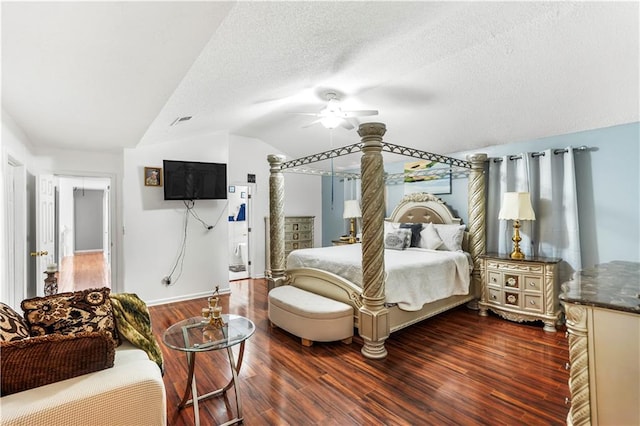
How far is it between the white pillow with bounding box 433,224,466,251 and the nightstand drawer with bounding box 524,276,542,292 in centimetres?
87

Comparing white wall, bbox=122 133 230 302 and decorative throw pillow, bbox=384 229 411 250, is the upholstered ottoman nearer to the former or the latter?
decorative throw pillow, bbox=384 229 411 250

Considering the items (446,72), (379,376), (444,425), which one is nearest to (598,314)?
(444,425)

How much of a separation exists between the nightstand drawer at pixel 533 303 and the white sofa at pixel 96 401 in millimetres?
3814

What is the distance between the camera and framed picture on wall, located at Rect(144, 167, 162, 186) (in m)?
4.44

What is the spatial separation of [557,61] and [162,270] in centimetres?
537

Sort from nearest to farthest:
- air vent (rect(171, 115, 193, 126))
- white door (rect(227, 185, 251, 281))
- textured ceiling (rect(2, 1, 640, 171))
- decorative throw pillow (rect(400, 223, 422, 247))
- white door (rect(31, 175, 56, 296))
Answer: textured ceiling (rect(2, 1, 640, 171)), air vent (rect(171, 115, 193, 126)), white door (rect(31, 175, 56, 296)), decorative throw pillow (rect(400, 223, 422, 247)), white door (rect(227, 185, 251, 281))

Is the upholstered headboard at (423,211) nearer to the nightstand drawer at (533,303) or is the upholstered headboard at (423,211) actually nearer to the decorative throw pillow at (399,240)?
the decorative throw pillow at (399,240)

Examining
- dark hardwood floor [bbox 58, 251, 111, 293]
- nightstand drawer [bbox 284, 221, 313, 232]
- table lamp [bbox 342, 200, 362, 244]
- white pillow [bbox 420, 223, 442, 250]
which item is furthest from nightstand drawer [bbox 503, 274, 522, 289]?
dark hardwood floor [bbox 58, 251, 111, 293]

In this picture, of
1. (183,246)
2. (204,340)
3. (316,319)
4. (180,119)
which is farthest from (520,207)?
(183,246)

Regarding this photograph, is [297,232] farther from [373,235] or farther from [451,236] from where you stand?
[373,235]

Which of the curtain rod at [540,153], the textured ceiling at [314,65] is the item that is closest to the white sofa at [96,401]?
the textured ceiling at [314,65]

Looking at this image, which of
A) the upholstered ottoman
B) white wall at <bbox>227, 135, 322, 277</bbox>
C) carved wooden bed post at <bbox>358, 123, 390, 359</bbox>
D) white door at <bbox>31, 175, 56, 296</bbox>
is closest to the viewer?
carved wooden bed post at <bbox>358, 123, 390, 359</bbox>

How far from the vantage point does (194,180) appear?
4.66 metres

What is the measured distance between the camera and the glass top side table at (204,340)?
1.89m
